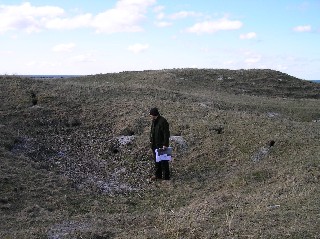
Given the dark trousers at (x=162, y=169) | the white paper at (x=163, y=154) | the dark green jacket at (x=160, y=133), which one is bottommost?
the dark trousers at (x=162, y=169)

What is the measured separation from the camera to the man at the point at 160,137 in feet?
39.5

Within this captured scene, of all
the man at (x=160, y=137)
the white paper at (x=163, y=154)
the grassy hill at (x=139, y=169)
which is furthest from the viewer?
the man at (x=160, y=137)

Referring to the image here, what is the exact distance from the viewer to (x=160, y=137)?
12.2 metres

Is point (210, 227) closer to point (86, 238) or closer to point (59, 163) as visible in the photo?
point (86, 238)

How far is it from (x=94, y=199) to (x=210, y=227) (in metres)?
4.23

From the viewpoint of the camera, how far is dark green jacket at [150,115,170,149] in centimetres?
1206

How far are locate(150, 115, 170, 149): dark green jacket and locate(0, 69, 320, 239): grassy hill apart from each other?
3.49ft

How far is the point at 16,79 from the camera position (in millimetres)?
20875

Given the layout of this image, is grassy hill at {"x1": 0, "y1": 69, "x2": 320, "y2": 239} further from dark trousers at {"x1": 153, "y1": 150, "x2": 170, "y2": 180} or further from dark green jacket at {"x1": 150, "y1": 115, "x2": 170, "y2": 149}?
dark green jacket at {"x1": 150, "y1": 115, "x2": 170, "y2": 149}

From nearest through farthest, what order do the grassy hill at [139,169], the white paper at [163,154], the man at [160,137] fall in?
1. the grassy hill at [139,169]
2. the white paper at [163,154]
3. the man at [160,137]

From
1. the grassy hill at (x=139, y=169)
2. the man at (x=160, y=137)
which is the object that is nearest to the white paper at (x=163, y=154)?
the man at (x=160, y=137)

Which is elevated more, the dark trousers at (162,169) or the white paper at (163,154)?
the white paper at (163,154)

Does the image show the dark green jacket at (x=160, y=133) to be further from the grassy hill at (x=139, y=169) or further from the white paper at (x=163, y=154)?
the grassy hill at (x=139, y=169)

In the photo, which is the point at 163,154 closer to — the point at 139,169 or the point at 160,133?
the point at 160,133
